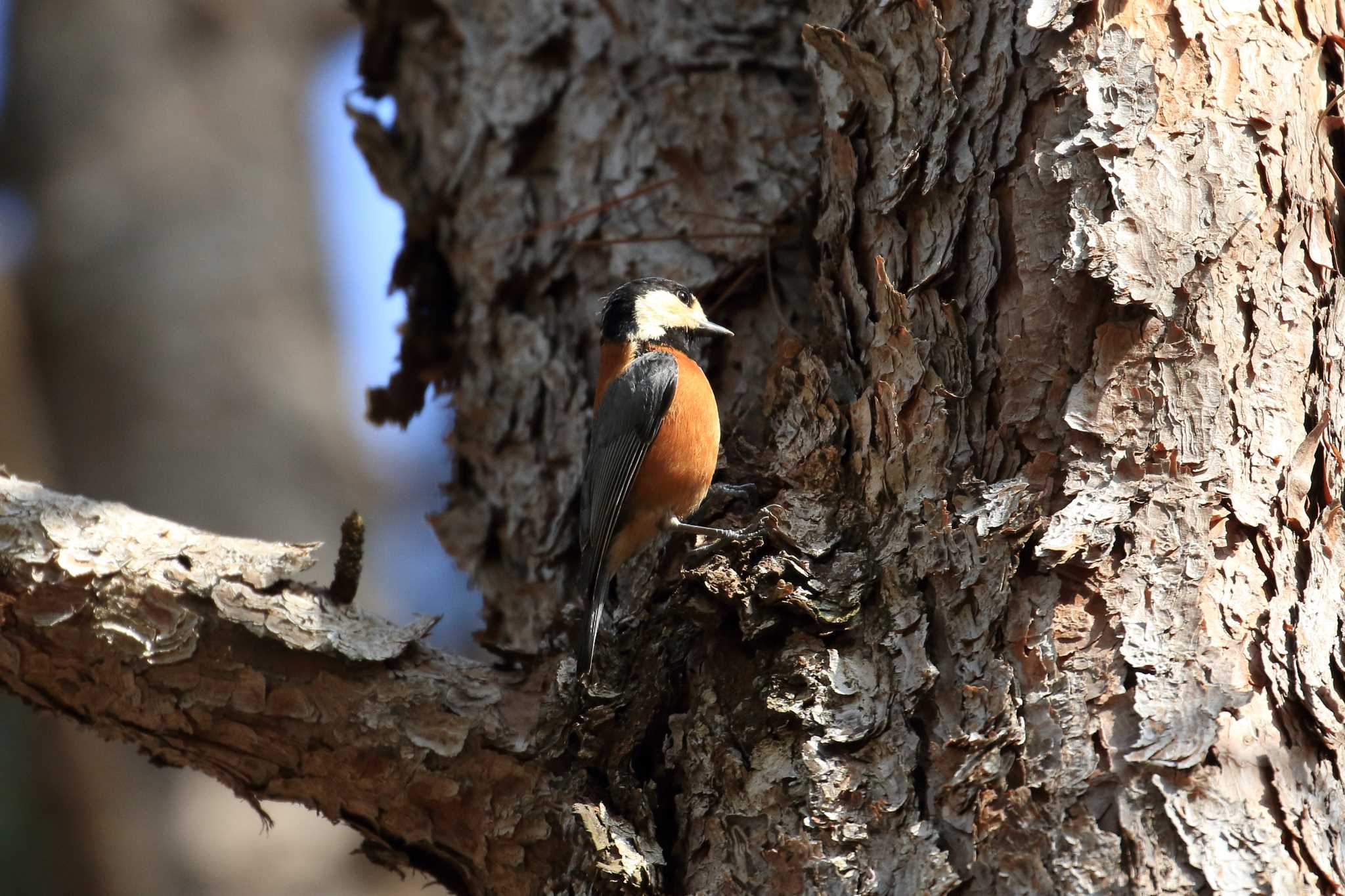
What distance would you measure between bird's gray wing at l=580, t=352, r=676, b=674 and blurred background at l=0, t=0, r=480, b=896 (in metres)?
2.02

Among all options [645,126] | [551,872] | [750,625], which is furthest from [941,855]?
[645,126]

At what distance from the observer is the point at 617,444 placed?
11.7 feet

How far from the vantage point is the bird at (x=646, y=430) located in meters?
3.41

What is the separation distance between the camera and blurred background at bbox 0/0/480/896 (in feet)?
17.0

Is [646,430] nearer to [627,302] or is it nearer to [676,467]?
[676,467]

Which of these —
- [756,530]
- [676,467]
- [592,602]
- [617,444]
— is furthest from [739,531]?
[617,444]

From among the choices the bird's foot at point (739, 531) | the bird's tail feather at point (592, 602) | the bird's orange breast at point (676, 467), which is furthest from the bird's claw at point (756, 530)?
the bird's orange breast at point (676, 467)

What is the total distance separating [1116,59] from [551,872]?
2.26 meters

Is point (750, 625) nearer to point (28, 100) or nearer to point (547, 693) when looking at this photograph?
point (547, 693)

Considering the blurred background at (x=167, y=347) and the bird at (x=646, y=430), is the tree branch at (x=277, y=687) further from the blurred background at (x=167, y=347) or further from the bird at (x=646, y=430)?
the blurred background at (x=167, y=347)

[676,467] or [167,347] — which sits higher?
[167,347]

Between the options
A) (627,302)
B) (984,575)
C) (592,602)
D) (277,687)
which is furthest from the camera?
(627,302)

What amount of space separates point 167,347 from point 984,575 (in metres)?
4.91

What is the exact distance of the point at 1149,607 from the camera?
2.12m
